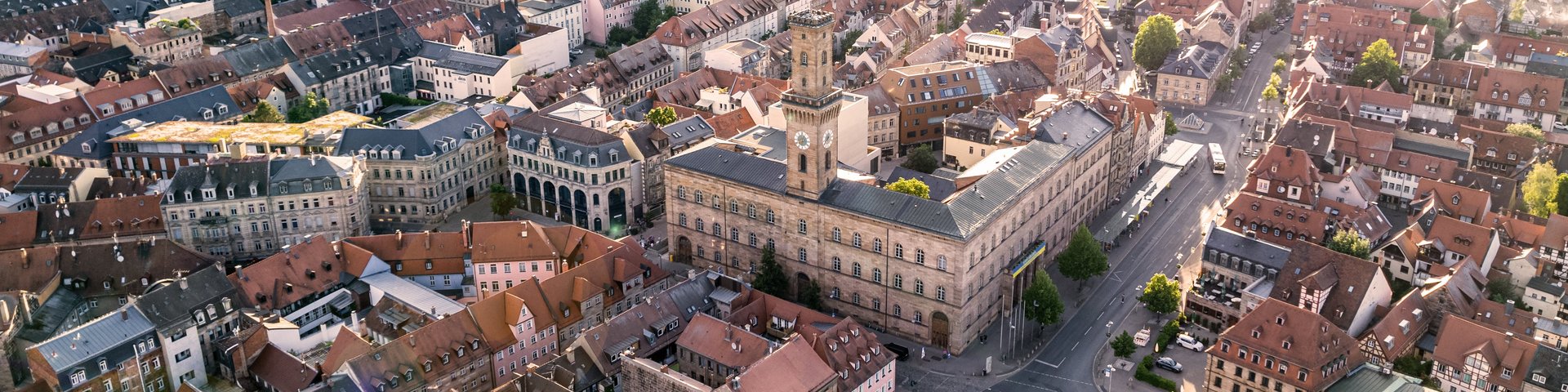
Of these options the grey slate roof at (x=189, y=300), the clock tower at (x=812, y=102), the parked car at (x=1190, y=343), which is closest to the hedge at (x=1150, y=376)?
the parked car at (x=1190, y=343)

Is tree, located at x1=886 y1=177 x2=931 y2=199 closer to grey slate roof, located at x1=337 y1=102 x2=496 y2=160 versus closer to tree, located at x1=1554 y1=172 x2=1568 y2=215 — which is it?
grey slate roof, located at x1=337 y1=102 x2=496 y2=160

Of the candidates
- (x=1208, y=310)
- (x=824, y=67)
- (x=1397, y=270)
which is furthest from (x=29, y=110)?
(x=1397, y=270)

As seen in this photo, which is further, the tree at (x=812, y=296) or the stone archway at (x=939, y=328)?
the tree at (x=812, y=296)

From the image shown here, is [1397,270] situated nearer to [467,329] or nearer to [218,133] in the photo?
[467,329]

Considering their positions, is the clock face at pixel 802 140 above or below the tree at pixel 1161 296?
above

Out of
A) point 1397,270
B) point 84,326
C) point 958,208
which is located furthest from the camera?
point 1397,270

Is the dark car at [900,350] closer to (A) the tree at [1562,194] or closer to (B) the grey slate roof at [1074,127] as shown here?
(B) the grey slate roof at [1074,127]

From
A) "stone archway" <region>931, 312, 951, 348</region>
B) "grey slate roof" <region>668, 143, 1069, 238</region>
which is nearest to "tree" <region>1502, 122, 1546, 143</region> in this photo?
"grey slate roof" <region>668, 143, 1069, 238</region>
